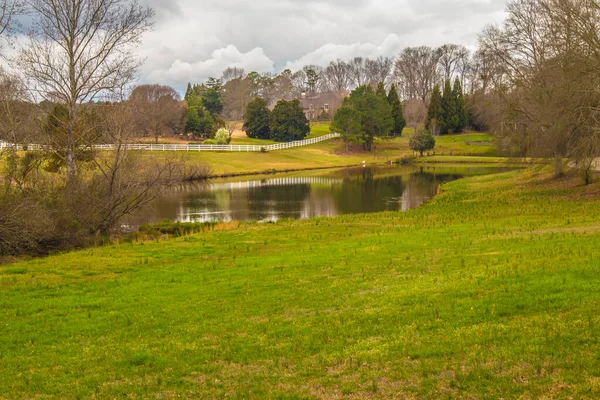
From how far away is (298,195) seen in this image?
43312mm

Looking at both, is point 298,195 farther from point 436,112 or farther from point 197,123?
point 436,112

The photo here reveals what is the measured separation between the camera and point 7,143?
18.4 m

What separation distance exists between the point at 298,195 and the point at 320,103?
3817 inches

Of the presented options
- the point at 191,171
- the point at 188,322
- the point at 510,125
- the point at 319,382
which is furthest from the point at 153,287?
the point at 191,171

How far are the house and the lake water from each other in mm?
63375

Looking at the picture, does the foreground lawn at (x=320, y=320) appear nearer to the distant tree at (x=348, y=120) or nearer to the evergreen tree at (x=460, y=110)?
the distant tree at (x=348, y=120)

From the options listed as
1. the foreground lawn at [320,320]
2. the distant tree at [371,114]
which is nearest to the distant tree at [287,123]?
the distant tree at [371,114]

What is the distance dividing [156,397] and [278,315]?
3619mm

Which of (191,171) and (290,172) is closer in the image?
(191,171)

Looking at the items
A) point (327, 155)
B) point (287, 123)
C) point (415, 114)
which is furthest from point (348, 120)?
point (415, 114)

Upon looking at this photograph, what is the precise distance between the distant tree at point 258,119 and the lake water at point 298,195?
31.9 m

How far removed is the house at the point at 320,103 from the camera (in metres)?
126

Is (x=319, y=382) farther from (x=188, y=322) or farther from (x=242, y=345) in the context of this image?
(x=188, y=322)

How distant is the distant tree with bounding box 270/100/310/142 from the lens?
306 feet
